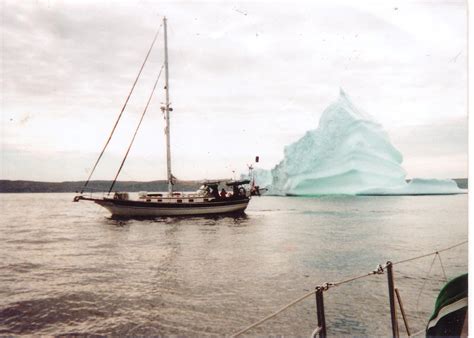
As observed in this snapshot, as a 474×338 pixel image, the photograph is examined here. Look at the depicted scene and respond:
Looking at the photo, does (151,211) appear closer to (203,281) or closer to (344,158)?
(203,281)

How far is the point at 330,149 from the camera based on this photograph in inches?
2420

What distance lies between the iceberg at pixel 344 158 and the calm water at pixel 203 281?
35.2 meters

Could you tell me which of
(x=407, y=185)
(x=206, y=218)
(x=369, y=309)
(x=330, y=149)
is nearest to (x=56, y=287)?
(x=369, y=309)

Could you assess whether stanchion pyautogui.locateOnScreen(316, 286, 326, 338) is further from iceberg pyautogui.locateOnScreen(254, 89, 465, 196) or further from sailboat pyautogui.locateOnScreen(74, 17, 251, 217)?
iceberg pyautogui.locateOnScreen(254, 89, 465, 196)

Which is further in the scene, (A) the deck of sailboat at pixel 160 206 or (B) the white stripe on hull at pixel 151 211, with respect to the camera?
(B) the white stripe on hull at pixel 151 211

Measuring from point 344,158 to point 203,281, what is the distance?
2052 inches

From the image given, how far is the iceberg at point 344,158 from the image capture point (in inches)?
2354

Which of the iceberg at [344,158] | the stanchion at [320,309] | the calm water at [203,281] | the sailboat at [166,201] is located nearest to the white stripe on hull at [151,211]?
the sailboat at [166,201]

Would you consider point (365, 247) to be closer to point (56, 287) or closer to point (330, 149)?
point (56, 287)

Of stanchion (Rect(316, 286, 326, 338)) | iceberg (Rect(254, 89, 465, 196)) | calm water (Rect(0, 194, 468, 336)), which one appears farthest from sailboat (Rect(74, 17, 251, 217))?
stanchion (Rect(316, 286, 326, 338))

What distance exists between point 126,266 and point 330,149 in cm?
4937

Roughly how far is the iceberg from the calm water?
35.2 meters

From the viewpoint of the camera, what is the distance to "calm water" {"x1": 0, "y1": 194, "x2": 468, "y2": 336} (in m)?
9.56

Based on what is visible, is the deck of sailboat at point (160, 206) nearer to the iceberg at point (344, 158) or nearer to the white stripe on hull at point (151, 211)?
the white stripe on hull at point (151, 211)
